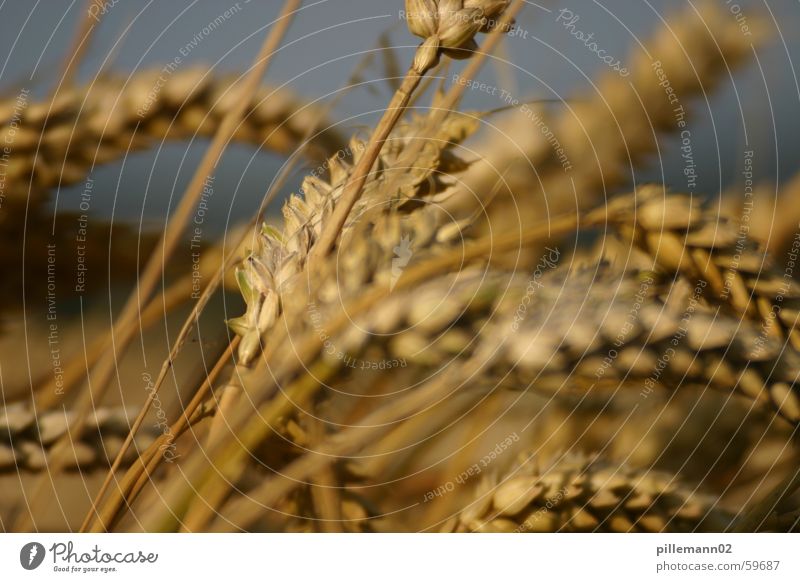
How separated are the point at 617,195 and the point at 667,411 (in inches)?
7.3

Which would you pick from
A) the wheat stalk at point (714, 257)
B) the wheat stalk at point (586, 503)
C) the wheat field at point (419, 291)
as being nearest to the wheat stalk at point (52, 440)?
the wheat field at point (419, 291)

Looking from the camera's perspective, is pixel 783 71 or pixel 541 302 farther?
pixel 783 71

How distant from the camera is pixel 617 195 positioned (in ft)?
1.83


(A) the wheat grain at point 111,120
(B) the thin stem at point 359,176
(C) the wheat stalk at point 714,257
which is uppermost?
(A) the wheat grain at point 111,120

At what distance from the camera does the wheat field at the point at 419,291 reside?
469 mm

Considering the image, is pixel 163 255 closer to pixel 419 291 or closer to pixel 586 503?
pixel 419 291

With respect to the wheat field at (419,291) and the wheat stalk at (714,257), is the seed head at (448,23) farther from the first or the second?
the wheat stalk at (714,257)

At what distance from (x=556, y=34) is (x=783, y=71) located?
20 centimetres

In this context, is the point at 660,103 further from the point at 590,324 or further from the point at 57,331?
the point at 57,331

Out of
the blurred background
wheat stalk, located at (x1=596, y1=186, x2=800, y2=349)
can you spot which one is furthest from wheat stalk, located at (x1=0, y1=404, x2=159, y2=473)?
wheat stalk, located at (x1=596, y1=186, x2=800, y2=349)

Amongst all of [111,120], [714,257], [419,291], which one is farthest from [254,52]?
[714,257]

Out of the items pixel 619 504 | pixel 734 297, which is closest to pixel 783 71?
pixel 734 297
